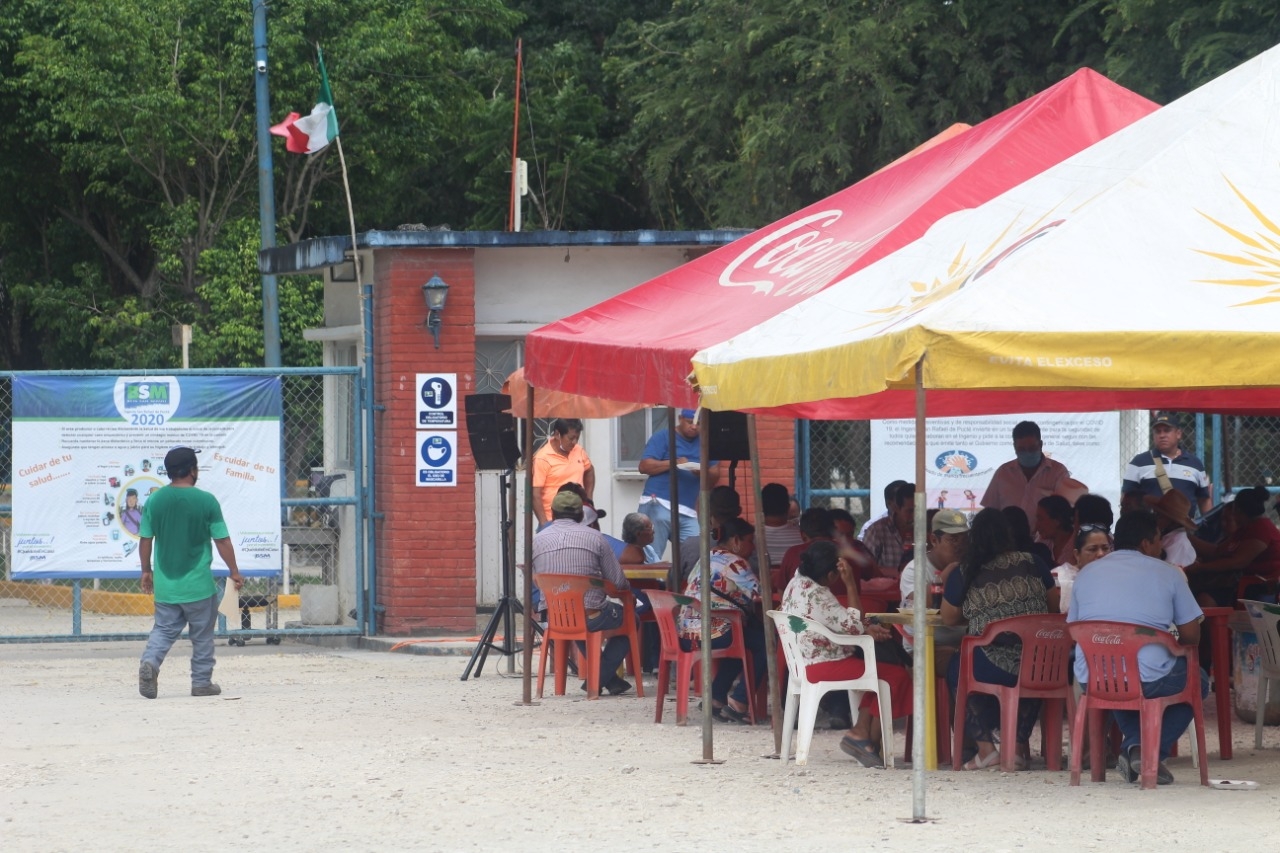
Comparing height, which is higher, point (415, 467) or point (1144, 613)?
point (415, 467)

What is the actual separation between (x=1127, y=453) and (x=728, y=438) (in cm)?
533

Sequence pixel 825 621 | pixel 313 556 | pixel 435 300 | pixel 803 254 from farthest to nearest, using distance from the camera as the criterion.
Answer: pixel 313 556, pixel 435 300, pixel 803 254, pixel 825 621

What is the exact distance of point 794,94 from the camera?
934 inches

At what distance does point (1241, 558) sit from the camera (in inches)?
415

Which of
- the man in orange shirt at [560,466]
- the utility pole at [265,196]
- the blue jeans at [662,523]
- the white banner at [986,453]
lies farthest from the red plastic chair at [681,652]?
the utility pole at [265,196]

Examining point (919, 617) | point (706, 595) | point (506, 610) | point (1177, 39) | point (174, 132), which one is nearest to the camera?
point (919, 617)

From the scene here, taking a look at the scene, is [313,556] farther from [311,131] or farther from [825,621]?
[825,621]

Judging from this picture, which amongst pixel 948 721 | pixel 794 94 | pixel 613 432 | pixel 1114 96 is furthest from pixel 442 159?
pixel 948 721

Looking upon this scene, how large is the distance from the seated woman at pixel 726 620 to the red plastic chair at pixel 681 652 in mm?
32

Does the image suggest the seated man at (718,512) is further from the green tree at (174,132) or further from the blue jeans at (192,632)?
the green tree at (174,132)

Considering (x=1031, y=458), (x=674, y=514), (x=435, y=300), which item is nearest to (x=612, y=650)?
(x=674, y=514)

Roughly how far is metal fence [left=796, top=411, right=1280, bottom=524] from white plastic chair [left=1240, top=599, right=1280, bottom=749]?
233 inches

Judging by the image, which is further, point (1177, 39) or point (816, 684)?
point (1177, 39)

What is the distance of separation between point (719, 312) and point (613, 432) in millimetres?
6282
